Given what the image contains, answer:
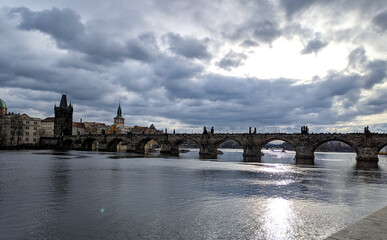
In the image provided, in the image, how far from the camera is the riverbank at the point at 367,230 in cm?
716

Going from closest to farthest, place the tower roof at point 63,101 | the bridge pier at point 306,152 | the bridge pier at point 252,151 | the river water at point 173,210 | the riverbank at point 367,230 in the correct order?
the riverbank at point 367,230 → the river water at point 173,210 → the bridge pier at point 306,152 → the bridge pier at point 252,151 → the tower roof at point 63,101

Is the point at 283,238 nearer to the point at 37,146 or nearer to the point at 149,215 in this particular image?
the point at 149,215

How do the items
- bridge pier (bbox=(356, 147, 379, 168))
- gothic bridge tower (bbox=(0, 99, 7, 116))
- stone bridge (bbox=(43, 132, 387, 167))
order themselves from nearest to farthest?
1. bridge pier (bbox=(356, 147, 379, 168))
2. stone bridge (bbox=(43, 132, 387, 167))
3. gothic bridge tower (bbox=(0, 99, 7, 116))

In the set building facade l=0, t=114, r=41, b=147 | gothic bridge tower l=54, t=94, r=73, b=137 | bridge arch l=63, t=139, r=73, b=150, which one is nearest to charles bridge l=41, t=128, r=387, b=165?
bridge arch l=63, t=139, r=73, b=150

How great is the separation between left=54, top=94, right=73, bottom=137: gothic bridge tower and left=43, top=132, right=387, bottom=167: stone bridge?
119 feet

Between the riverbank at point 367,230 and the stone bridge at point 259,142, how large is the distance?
64591 mm

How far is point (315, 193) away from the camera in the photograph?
22969 millimetres

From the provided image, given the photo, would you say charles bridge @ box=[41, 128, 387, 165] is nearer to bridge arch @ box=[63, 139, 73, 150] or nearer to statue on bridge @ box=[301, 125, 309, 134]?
statue on bridge @ box=[301, 125, 309, 134]

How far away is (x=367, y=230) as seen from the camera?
7770mm

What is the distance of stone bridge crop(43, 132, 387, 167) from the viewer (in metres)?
66.5

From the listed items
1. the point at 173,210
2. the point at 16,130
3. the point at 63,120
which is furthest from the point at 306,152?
the point at 63,120

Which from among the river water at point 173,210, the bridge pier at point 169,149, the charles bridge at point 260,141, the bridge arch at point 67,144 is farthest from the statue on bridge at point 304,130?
the bridge arch at point 67,144

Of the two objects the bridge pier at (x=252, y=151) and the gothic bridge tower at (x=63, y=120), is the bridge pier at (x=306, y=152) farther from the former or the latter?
the gothic bridge tower at (x=63, y=120)

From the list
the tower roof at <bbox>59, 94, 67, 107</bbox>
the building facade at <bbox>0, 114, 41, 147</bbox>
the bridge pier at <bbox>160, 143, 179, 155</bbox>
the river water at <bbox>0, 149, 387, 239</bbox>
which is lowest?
the river water at <bbox>0, 149, 387, 239</bbox>
